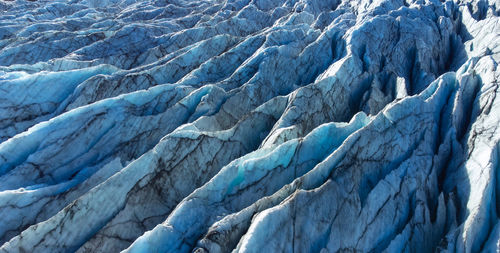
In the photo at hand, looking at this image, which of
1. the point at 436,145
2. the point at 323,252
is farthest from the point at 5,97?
the point at 436,145

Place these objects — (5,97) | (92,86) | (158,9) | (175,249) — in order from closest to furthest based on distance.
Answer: (175,249)
(5,97)
(92,86)
(158,9)

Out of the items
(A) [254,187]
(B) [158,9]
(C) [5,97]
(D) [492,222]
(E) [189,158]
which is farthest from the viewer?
(B) [158,9]

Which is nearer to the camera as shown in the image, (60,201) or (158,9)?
(60,201)

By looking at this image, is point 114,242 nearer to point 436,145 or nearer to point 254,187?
point 254,187

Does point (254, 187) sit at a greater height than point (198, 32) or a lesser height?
lesser

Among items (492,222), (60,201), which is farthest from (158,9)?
(492,222)

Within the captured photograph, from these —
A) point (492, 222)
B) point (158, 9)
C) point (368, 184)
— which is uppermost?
point (158, 9)
